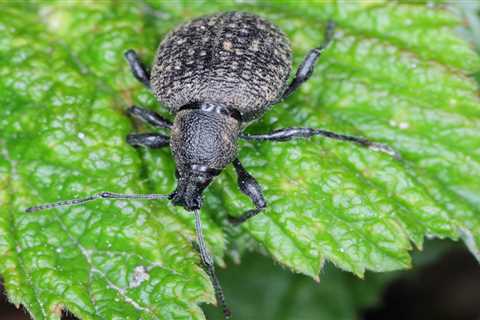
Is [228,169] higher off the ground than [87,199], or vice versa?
[228,169]

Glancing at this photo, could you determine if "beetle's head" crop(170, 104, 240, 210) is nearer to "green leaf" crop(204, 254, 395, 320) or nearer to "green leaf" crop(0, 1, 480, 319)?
"green leaf" crop(0, 1, 480, 319)

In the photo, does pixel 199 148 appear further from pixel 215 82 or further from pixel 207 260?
pixel 207 260

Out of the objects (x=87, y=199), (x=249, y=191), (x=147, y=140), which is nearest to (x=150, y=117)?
(x=147, y=140)

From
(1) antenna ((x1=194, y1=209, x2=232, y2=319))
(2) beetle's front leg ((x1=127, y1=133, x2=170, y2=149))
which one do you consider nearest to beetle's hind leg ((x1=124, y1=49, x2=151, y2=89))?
(2) beetle's front leg ((x1=127, y1=133, x2=170, y2=149))

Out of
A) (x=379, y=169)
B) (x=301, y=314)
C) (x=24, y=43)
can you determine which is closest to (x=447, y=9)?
(x=379, y=169)

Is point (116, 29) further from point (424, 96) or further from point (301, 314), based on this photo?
point (301, 314)
